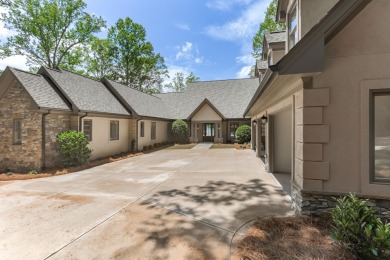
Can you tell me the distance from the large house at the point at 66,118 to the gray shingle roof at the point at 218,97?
126 cm

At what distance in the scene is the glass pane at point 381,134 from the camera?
4.30 metres

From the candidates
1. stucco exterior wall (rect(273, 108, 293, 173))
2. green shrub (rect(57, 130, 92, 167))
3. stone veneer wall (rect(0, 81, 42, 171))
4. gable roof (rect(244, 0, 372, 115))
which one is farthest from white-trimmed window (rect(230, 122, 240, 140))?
gable roof (rect(244, 0, 372, 115))

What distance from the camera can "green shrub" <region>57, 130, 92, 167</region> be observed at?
38.2ft

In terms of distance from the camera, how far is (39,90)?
1189 centimetres

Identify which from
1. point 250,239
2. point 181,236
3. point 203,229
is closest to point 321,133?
point 250,239

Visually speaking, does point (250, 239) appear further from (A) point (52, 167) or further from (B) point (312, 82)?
(A) point (52, 167)

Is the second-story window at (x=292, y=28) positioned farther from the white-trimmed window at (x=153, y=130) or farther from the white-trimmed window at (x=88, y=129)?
the white-trimmed window at (x=153, y=130)

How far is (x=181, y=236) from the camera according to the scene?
4301 millimetres

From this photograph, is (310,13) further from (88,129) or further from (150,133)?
(150,133)

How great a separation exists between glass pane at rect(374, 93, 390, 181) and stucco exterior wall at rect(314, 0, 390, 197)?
218mm

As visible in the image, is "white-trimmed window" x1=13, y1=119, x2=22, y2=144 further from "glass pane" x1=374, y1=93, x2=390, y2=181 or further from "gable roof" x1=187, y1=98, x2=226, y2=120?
"gable roof" x1=187, y1=98, x2=226, y2=120

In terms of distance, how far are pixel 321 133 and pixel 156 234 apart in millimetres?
4219

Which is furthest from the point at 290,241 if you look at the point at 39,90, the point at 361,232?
the point at 39,90

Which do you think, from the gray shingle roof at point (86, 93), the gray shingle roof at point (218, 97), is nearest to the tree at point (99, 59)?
the gray shingle roof at point (218, 97)
